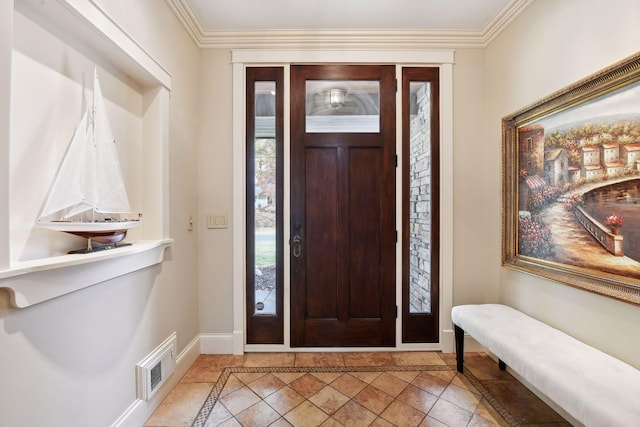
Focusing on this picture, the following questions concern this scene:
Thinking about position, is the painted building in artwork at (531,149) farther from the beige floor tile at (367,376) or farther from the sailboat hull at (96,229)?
the sailboat hull at (96,229)

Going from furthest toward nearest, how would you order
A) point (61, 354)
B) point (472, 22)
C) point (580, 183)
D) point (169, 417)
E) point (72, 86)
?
point (472, 22) < point (169, 417) < point (580, 183) < point (72, 86) < point (61, 354)

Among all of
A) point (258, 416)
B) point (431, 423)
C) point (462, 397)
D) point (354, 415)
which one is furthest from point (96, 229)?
point (462, 397)

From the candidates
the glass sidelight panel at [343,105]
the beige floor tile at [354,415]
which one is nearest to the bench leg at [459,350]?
the beige floor tile at [354,415]

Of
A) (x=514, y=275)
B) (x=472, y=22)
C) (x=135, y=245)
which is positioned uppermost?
(x=472, y=22)

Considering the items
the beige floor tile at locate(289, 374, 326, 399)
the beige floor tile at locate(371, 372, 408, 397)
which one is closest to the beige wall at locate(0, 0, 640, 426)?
the beige floor tile at locate(289, 374, 326, 399)

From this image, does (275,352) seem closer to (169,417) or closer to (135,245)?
(169,417)

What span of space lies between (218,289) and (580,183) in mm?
2582

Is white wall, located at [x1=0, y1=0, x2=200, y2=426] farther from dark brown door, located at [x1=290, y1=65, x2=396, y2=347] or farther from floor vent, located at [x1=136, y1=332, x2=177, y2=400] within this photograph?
dark brown door, located at [x1=290, y1=65, x2=396, y2=347]

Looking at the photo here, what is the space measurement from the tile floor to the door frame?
0.18 metres

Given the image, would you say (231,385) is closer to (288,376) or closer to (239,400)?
(239,400)

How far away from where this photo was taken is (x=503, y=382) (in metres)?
1.91

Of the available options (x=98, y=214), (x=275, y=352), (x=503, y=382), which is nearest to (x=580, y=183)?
(x=503, y=382)

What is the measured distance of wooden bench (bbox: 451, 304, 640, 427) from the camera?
1022 millimetres

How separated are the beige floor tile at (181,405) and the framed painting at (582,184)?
233cm
